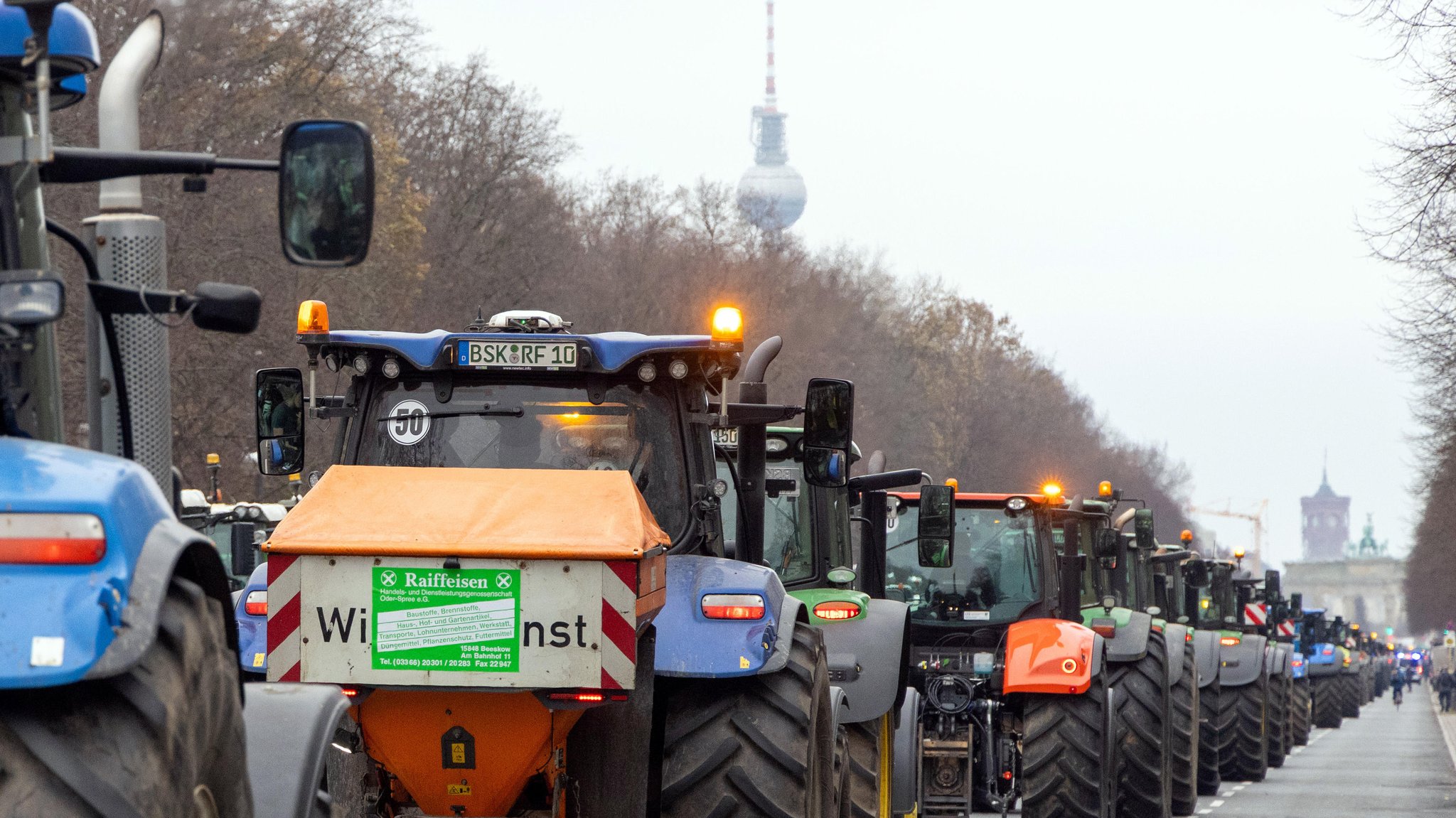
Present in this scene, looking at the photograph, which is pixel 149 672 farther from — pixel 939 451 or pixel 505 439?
pixel 939 451

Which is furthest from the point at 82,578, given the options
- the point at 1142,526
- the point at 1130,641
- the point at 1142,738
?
the point at 1142,526

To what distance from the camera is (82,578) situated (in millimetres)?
3498

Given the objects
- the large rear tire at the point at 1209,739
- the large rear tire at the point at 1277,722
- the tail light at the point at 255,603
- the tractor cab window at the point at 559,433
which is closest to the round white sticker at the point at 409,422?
the tractor cab window at the point at 559,433

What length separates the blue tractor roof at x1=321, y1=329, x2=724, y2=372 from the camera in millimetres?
7836

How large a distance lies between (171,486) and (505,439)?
10.1 feet

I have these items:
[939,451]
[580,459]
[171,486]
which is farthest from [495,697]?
[939,451]

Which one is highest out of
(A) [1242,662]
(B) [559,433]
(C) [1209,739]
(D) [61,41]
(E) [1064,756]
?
(D) [61,41]

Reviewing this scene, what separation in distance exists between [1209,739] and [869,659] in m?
13.6

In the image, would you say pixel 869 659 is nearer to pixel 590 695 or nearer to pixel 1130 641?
pixel 590 695

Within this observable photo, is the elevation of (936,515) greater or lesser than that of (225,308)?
lesser

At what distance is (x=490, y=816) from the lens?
269 inches

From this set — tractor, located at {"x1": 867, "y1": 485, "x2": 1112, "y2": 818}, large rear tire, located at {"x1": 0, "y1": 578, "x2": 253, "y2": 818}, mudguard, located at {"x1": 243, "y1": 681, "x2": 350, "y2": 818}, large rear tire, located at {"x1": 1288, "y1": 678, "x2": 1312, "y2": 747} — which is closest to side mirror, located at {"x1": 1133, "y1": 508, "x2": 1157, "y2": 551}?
tractor, located at {"x1": 867, "y1": 485, "x2": 1112, "y2": 818}

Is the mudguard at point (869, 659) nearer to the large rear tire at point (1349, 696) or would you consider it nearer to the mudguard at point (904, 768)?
the mudguard at point (904, 768)

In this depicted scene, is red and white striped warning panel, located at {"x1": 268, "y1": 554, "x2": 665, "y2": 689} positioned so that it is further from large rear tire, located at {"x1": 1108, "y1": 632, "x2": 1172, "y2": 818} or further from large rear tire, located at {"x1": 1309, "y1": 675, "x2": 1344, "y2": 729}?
large rear tire, located at {"x1": 1309, "y1": 675, "x2": 1344, "y2": 729}
